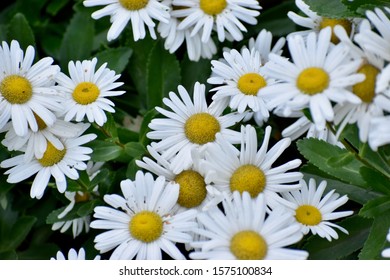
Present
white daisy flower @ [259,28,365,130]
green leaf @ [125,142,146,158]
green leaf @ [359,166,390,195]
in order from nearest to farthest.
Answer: white daisy flower @ [259,28,365,130], green leaf @ [359,166,390,195], green leaf @ [125,142,146,158]

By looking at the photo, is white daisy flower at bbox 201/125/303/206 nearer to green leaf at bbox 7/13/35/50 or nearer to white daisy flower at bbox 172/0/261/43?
white daisy flower at bbox 172/0/261/43

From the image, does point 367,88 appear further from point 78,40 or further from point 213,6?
point 78,40

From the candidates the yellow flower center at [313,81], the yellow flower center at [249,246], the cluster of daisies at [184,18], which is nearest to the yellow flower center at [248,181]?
the yellow flower center at [249,246]

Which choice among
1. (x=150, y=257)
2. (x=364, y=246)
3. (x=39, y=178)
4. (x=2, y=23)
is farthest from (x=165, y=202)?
(x=2, y=23)

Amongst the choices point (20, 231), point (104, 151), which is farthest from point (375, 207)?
point (20, 231)

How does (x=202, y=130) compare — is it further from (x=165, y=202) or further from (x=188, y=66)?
(x=188, y=66)

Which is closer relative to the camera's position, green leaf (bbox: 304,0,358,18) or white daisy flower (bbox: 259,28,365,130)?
white daisy flower (bbox: 259,28,365,130)

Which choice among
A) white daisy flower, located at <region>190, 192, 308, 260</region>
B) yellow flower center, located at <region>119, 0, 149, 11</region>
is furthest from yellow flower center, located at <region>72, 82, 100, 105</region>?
white daisy flower, located at <region>190, 192, 308, 260</region>
